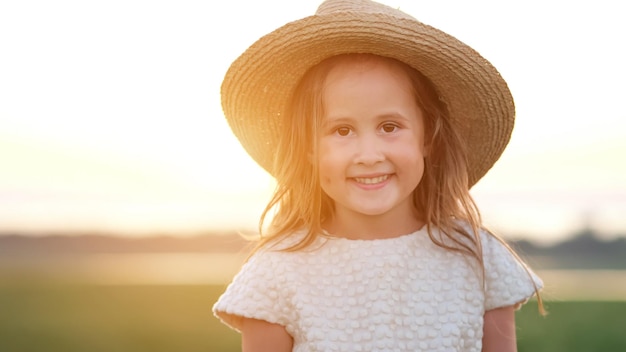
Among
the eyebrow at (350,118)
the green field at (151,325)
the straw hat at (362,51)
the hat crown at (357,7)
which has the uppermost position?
the hat crown at (357,7)

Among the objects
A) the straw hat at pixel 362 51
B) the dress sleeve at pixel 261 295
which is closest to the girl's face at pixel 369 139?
the straw hat at pixel 362 51

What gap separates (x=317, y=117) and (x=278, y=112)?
348 millimetres

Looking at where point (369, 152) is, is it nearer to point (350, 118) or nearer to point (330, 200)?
point (350, 118)

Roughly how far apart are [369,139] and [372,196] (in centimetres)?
Answer: 19

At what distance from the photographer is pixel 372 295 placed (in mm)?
Answer: 3549

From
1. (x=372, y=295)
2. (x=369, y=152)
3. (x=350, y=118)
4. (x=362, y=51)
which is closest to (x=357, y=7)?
(x=362, y=51)

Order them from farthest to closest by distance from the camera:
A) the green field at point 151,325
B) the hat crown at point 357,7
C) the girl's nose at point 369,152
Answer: the green field at point 151,325 < the hat crown at point 357,7 < the girl's nose at point 369,152

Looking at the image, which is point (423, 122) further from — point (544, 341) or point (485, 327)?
point (544, 341)

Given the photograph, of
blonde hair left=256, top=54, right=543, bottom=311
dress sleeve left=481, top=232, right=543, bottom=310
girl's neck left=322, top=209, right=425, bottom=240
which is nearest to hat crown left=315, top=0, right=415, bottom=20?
blonde hair left=256, top=54, right=543, bottom=311

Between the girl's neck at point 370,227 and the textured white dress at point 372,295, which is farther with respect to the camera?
the girl's neck at point 370,227

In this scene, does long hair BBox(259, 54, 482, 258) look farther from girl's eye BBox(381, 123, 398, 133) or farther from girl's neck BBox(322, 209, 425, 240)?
girl's eye BBox(381, 123, 398, 133)

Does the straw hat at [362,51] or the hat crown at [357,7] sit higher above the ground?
the hat crown at [357,7]

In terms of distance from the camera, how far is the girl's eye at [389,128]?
11.3 ft

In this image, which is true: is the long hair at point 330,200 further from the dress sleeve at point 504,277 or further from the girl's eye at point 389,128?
the girl's eye at point 389,128
